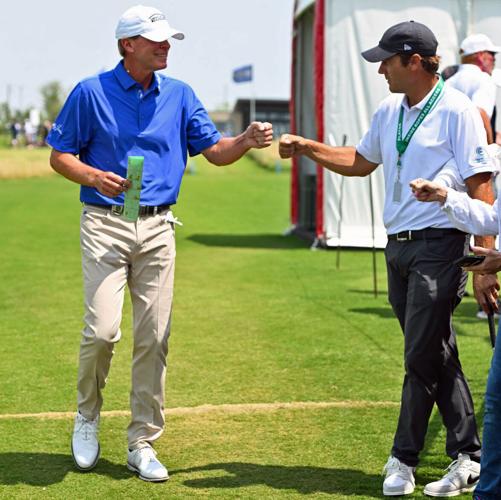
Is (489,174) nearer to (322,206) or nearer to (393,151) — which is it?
(393,151)

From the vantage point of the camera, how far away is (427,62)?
15.9 ft

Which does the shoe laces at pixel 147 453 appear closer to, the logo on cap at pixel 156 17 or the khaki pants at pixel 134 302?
the khaki pants at pixel 134 302

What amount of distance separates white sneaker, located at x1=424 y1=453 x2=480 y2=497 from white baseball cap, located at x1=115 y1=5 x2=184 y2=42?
248 cm

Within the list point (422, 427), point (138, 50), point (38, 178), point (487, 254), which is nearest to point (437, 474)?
point (422, 427)

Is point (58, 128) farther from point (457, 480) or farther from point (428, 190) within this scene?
point (457, 480)

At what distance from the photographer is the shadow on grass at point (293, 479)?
16.6 feet

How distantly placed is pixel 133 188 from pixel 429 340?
1572mm

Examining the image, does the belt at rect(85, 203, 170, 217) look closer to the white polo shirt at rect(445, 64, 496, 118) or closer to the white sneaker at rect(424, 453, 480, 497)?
the white sneaker at rect(424, 453, 480, 497)

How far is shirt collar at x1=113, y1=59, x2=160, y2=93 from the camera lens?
5262 millimetres

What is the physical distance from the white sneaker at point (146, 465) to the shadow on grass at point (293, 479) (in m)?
0.13

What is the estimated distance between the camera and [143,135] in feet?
17.2

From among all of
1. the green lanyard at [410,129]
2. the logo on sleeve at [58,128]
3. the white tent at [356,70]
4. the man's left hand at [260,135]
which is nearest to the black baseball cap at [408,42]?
the green lanyard at [410,129]

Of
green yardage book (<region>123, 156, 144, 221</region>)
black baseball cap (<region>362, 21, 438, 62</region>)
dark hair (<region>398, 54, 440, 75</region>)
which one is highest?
black baseball cap (<region>362, 21, 438, 62</region>)

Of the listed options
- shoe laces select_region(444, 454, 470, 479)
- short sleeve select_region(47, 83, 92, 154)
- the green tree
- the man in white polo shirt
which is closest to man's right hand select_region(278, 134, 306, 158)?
the man in white polo shirt
